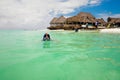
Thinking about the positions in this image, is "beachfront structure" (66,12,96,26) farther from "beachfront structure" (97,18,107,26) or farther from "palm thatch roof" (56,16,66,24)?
"beachfront structure" (97,18,107,26)

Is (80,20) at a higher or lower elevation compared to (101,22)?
higher

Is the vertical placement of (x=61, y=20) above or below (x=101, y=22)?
above

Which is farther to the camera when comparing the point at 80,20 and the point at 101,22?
the point at 101,22

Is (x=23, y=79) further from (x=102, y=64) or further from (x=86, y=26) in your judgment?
(x=86, y=26)

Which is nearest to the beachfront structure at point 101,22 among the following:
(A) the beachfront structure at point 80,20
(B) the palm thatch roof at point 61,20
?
(A) the beachfront structure at point 80,20

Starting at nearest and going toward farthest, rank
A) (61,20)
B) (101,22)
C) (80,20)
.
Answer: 1. (80,20)
2. (61,20)
3. (101,22)

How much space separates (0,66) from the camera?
28.5 ft

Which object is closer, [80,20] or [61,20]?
[80,20]

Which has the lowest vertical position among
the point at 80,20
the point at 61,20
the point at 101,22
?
the point at 101,22

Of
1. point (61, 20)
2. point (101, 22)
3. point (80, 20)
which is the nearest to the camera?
point (80, 20)

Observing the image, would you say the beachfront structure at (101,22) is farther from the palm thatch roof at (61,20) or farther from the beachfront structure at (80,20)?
the palm thatch roof at (61,20)

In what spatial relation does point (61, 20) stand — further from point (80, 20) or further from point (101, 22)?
point (101, 22)

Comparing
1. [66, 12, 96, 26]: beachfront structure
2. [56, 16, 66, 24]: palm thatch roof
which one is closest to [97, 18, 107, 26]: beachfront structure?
[66, 12, 96, 26]: beachfront structure

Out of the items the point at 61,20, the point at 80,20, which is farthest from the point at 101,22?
the point at 80,20
